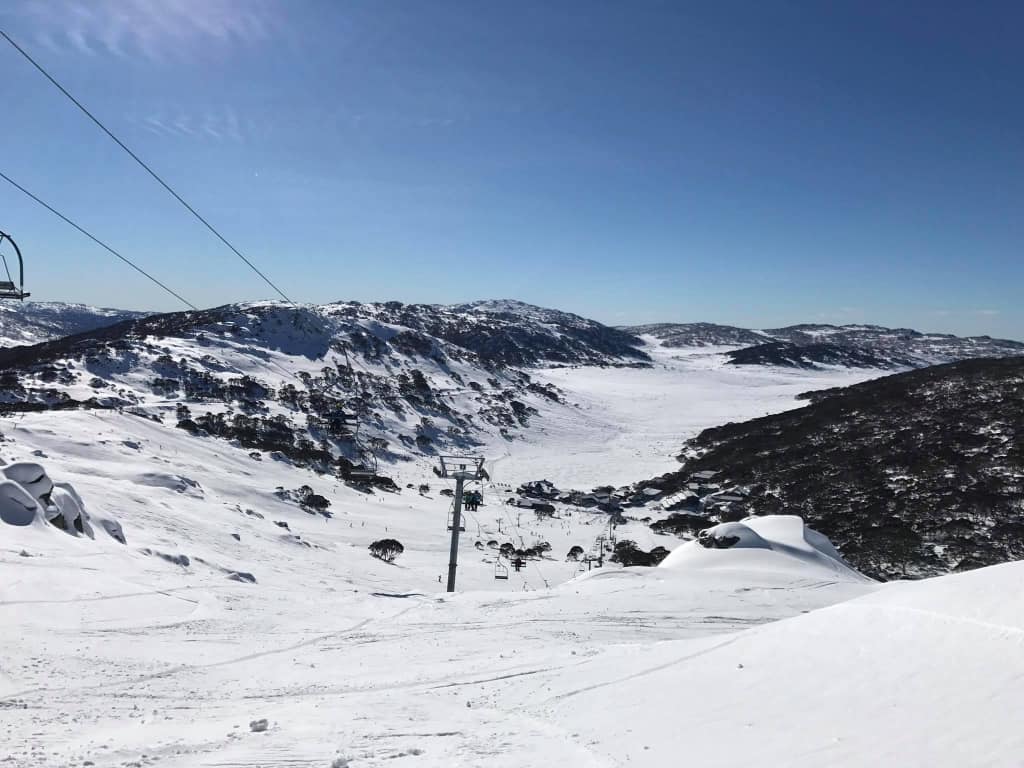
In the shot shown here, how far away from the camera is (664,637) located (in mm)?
16328

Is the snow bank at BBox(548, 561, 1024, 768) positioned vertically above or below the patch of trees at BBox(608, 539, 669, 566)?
above

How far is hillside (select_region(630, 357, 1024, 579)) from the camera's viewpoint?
4966 centimetres

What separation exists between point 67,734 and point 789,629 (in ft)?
40.3

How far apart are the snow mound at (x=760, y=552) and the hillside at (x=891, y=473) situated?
60.6 ft

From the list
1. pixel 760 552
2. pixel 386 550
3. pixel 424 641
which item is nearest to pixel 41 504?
pixel 424 641

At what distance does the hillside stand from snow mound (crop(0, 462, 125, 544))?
4704cm

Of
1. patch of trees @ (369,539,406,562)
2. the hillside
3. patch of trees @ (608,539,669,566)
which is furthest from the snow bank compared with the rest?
the hillside

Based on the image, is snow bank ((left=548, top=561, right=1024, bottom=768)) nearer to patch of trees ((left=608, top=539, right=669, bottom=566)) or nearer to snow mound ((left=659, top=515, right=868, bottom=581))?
snow mound ((left=659, top=515, right=868, bottom=581))

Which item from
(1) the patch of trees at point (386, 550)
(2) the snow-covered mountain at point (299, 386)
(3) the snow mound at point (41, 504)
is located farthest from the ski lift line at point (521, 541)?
(3) the snow mound at point (41, 504)

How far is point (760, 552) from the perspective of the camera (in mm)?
26359

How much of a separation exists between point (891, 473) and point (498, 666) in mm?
72351

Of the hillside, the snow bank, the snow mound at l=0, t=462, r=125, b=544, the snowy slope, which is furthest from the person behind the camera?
the hillside

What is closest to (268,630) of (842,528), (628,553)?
(628,553)

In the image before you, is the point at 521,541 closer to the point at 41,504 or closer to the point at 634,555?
the point at 634,555
